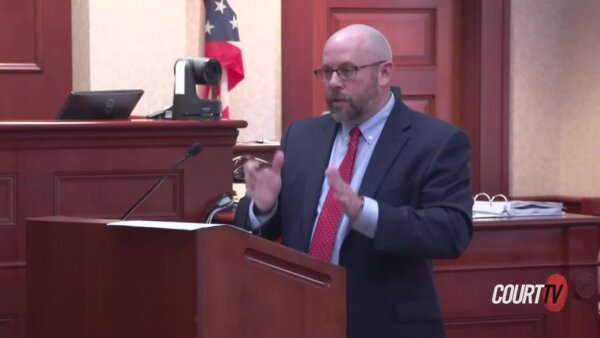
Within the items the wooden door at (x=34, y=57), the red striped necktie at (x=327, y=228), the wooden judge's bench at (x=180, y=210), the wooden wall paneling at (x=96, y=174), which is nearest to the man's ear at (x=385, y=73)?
the red striped necktie at (x=327, y=228)

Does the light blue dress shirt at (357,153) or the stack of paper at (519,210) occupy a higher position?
the light blue dress shirt at (357,153)

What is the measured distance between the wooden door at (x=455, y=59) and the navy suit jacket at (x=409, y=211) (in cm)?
427

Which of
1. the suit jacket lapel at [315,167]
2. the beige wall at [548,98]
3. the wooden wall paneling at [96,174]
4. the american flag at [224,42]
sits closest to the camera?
the suit jacket lapel at [315,167]

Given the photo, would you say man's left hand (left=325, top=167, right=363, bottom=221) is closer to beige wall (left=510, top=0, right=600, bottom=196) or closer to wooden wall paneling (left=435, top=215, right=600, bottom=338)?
wooden wall paneling (left=435, top=215, right=600, bottom=338)

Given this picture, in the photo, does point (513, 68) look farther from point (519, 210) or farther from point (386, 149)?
point (386, 149)

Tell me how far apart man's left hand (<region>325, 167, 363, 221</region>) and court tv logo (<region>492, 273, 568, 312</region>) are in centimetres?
197

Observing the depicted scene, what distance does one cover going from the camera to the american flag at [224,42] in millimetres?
6434

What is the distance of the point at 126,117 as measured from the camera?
4.45 meters

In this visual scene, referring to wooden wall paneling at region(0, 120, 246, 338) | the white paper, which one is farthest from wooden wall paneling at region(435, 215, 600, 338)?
the white paper

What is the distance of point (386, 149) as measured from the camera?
278cm

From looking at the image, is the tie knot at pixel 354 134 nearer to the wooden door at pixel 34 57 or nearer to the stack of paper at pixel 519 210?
the stack of paper at pixel 519 210

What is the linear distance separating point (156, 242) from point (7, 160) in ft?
6.72

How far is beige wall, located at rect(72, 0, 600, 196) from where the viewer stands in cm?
629

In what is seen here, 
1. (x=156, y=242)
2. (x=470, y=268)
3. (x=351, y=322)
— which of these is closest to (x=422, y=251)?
(x=351, y=322)
